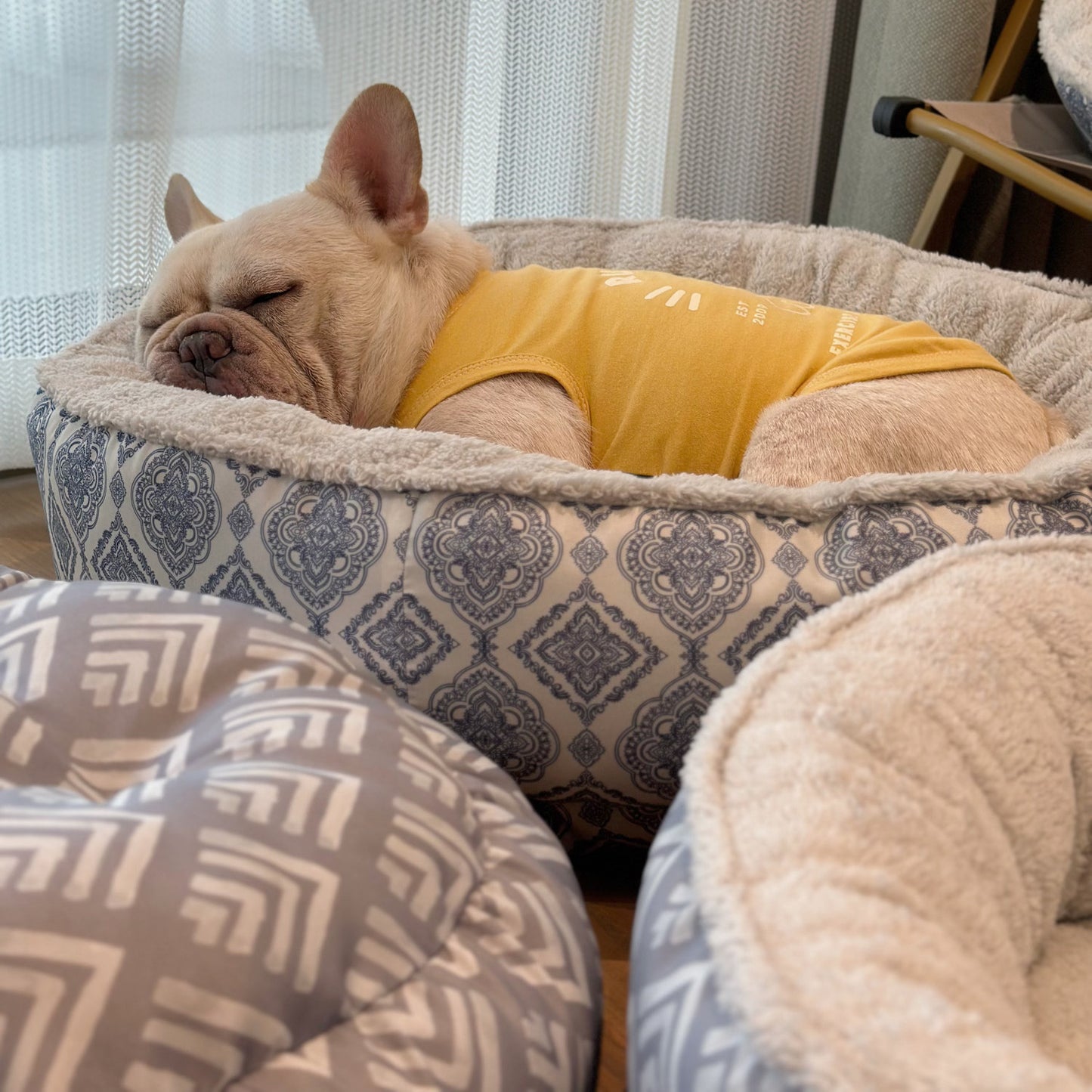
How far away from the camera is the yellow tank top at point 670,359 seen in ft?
4.56

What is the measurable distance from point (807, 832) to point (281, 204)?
3.57 feet

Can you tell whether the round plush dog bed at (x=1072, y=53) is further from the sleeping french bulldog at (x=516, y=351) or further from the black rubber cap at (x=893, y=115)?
the sleeping french bulldog at (x=516, y=351)

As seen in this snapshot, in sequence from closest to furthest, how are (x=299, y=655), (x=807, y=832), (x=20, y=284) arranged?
1. (x=807, y=832)
2. (x=299, y=655)
3. (x=20, y=284)

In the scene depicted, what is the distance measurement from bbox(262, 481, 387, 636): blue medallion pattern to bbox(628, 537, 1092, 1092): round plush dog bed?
39 centimetres

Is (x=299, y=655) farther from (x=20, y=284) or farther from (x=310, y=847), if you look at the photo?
(x=20, y=284)

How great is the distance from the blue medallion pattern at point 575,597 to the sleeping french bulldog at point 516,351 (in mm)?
301

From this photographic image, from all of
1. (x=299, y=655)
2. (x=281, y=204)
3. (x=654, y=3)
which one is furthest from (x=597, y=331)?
(x=654, y=3)

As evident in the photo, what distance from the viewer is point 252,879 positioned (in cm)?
64

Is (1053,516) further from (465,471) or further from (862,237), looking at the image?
(862,237)

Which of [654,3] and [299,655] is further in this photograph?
[654,3]

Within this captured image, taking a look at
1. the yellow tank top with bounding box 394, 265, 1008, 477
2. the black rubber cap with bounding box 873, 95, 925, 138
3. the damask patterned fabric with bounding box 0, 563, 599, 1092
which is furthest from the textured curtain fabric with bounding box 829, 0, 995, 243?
the damask patterned fabric with bounding box 0, 563, 599, 1092

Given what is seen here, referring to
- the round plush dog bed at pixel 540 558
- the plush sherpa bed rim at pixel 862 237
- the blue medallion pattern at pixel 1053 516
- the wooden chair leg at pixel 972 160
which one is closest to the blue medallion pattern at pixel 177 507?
the round plush dog bed at pixel 540 558

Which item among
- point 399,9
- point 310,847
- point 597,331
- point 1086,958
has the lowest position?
point 1086,958

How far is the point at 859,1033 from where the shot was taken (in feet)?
1.70
